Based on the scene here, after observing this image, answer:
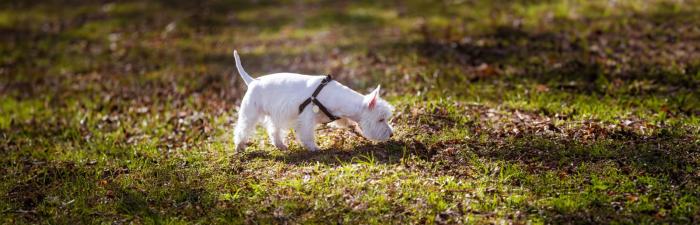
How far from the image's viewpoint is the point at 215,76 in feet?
39.5

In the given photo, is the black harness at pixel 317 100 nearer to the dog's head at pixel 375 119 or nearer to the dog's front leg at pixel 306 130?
the dog's front leg at pixel 306 130

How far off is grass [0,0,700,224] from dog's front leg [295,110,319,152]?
0.42 feet

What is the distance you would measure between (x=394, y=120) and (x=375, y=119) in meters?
1.23

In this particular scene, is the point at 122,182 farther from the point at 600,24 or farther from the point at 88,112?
the point at 600,24

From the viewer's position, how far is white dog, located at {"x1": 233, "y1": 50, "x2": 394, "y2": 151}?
6680 millimetres

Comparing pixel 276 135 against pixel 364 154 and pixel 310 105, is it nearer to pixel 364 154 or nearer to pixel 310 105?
pixel 310 105

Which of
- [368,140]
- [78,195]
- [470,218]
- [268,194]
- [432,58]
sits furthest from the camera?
[432,58]

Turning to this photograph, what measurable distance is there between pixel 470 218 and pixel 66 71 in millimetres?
10759

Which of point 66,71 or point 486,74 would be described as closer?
point 486,74

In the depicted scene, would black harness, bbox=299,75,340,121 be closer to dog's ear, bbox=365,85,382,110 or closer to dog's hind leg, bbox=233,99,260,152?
dog's ear, bbox=365,85,382,110

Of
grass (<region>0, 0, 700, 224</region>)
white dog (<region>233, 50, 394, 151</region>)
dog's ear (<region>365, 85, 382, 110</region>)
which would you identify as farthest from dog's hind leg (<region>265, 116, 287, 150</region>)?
dog's ear (<region>365, 85, 382, 110</region>)

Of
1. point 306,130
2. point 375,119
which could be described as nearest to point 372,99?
point 375,119

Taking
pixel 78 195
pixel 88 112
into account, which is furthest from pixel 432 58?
pixel 78 195

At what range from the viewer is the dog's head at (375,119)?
21.7 ft
